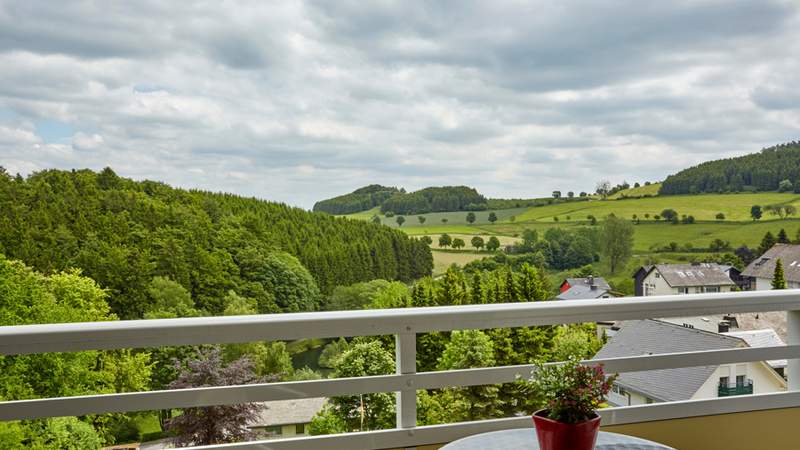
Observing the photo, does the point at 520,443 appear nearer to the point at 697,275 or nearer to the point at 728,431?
the point at 728,431

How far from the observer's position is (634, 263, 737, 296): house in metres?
5.43

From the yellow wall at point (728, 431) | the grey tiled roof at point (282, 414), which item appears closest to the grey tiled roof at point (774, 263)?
the yellow wall at point (728, 431)

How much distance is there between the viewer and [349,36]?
7.33 metres

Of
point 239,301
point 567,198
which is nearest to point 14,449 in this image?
point 239,301

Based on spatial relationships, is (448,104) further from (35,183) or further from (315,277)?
(35,183)

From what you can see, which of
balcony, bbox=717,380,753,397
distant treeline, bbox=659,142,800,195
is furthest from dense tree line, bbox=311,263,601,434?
distant treeline, bbox=659,142,800,195

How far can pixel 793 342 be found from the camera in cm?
231

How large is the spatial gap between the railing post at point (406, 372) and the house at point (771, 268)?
3695 mm

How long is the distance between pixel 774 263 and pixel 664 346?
9.83ft

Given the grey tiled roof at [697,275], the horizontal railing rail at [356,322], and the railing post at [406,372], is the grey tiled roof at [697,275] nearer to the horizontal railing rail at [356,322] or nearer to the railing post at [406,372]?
the horizontal railing rail at [356,322]

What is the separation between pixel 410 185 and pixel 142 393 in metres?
6.37

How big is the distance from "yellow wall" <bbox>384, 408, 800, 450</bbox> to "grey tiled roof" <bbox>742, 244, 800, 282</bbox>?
2937 millimetres

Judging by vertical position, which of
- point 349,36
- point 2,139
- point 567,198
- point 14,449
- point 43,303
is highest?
point 349,36

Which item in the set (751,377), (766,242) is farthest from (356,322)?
→ (766,242)
